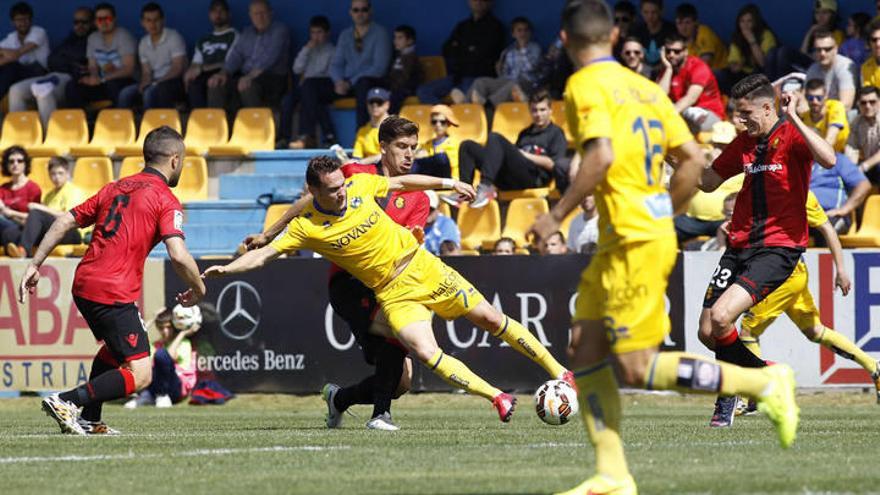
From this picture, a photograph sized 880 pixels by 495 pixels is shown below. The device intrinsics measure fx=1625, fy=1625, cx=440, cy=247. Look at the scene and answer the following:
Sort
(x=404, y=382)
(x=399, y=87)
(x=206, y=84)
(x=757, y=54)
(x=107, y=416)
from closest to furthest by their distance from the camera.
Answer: (x=404, y=382)
(x=107, y=416)
(x=757, y=54)
(x=399, y=87)
(x=206, y=84)

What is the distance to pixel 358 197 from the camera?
36.2 ft

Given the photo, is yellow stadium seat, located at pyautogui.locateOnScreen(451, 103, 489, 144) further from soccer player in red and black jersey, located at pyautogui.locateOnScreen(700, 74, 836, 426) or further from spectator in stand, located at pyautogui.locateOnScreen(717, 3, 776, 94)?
soccer player in red and black jersey, located at pyautogui.locateOnScreen(700, 74, 836, 426)

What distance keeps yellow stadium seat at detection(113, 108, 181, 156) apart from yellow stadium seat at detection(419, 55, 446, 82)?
3.48 meters

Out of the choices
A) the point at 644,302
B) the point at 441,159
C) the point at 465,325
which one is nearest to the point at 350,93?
the point at 441,159

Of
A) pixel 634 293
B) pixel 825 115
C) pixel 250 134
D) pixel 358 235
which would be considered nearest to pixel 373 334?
pixel 358 235

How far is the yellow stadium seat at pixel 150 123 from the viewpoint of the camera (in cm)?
2212

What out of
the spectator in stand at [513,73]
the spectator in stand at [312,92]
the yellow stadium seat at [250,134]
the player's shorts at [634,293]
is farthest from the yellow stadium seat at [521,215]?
the player's shorts at [634,293]

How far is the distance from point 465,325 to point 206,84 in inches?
308

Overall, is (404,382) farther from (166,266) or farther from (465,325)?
(166,266)

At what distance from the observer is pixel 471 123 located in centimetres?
2034

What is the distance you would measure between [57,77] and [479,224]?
7.71 m

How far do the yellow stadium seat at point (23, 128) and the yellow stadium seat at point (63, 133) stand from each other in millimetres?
160

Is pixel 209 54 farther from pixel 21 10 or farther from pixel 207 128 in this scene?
pixel 21 10

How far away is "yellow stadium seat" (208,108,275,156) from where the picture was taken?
2164 cm
